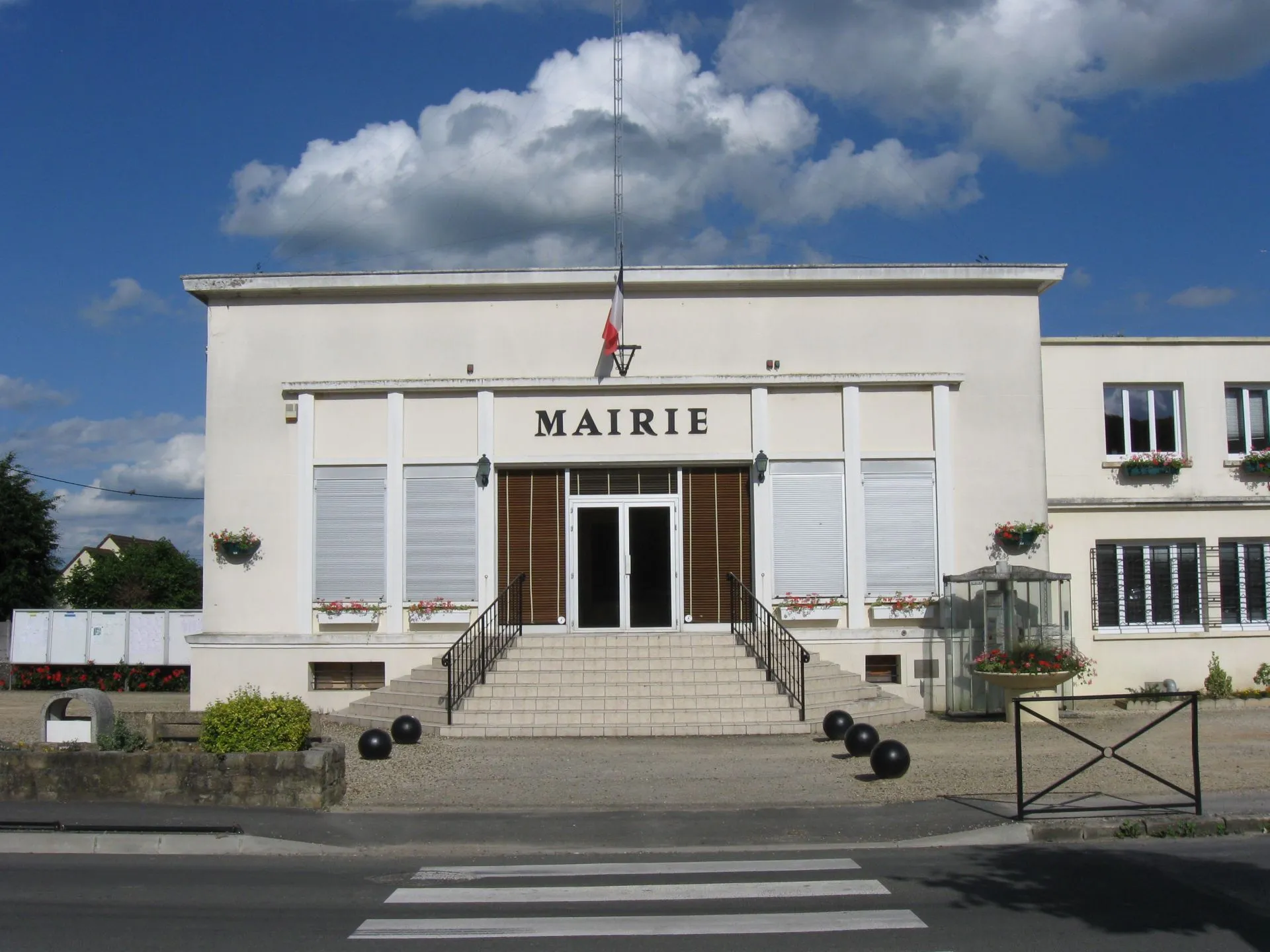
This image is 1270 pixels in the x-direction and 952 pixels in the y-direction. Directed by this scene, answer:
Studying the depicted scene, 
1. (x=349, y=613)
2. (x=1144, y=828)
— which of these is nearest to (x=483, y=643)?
(x=349, y=613)

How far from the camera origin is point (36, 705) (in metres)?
20.4

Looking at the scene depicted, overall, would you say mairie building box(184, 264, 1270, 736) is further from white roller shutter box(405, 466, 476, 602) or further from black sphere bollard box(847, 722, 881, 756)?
black sphere bollard box(847, 722, 881, 756)

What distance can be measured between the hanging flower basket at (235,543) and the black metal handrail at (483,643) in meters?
3.75

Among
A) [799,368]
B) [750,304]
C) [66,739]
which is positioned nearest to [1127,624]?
[799,368]

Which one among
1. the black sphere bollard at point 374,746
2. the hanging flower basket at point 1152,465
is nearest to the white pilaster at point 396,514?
the black sphere bollard at point 374,746

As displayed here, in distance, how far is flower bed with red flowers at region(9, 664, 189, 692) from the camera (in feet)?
80.4

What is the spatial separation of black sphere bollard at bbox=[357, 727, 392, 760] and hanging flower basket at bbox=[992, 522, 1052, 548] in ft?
32.8

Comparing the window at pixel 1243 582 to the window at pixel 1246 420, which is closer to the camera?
the window at pixel 1243 582

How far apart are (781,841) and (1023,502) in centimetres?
1018

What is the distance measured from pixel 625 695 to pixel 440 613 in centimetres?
362

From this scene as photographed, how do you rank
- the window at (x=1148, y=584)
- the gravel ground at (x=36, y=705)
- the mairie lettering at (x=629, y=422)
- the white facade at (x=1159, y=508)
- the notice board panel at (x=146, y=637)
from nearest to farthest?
the gravel ground at (x=36, y=705)
the mairie lettering at (x=629, y=422)
the white facade at (x=1159, y=508)
the window at (x=1148, y=584)
the notice board panel at (x=146, y=637)

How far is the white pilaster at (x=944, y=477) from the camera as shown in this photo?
17844 mm

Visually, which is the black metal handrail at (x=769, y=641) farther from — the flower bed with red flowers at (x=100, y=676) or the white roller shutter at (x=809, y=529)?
the flower bed with red flowers at (x=100, y=676)

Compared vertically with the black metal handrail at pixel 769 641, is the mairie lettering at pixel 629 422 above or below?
above
